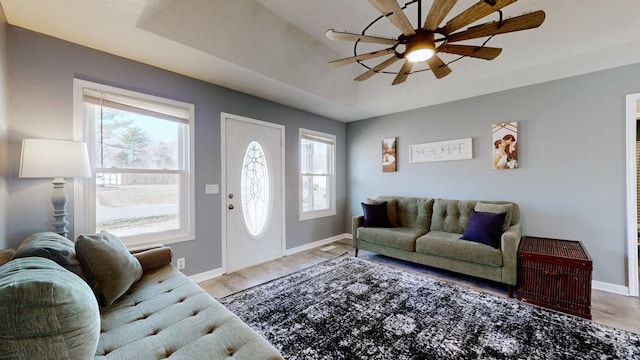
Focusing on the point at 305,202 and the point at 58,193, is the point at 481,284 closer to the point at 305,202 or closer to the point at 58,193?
the point at 305,202

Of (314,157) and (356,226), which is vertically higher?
(314,157)

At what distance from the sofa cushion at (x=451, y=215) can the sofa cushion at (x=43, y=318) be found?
3.63 m

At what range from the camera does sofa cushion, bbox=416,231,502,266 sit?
263 centimetres

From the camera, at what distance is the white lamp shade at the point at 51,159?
5.91 feet

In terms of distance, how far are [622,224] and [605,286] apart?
2.29ft

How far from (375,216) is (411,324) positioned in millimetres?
1868

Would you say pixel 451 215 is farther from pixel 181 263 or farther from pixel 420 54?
pixel 181 263

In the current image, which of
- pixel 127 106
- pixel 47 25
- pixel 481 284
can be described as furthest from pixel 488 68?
pixel 47 25

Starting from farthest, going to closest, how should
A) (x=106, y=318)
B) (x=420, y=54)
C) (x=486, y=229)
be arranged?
(x=486, y=229) → (x=420, y=54) → (x=106, y=318)

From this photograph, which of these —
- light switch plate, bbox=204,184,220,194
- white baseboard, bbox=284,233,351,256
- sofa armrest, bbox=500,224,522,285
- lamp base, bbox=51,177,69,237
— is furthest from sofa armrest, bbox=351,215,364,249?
lamp base, bbox=51,177,69,237

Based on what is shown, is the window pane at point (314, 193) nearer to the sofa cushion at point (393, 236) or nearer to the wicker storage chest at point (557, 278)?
the sofa cushion at point (393, 236)

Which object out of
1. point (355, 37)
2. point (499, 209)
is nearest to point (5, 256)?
point (355, 37)

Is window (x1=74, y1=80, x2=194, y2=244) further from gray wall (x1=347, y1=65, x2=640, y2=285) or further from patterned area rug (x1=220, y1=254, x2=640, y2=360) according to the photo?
gray wall (x1=347, y1=65, x2=640, y2=285)

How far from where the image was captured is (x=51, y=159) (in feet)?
6.06
